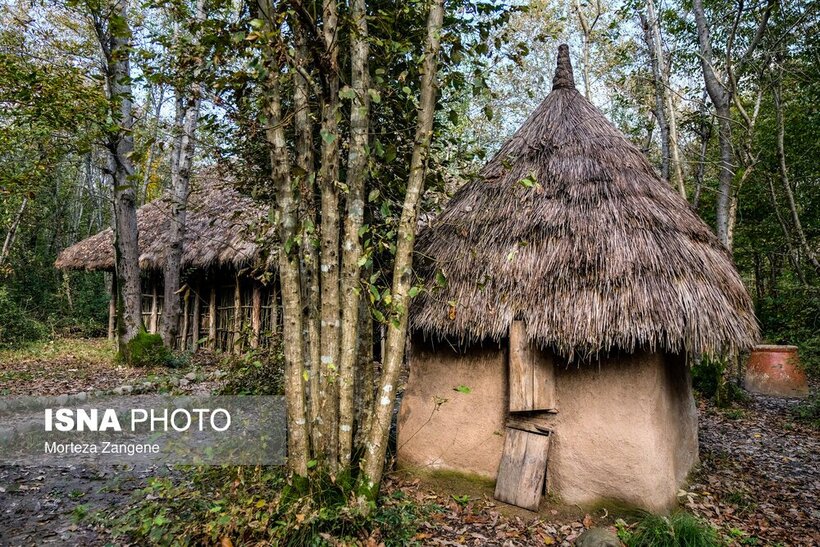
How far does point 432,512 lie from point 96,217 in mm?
19513

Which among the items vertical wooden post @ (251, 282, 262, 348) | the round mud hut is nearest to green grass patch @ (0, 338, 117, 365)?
vertical wooden post @ (251, 282, 262, 348)

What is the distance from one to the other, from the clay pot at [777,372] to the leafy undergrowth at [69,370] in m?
8.86

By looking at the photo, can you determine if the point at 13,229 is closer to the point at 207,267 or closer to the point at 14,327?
the point at 14,327

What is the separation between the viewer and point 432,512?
11.9ft

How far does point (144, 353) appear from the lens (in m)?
8.27

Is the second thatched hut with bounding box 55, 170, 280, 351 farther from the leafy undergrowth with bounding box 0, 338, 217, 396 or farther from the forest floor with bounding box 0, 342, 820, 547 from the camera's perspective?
the forest floor with bounding box 0, 342, 820, 547

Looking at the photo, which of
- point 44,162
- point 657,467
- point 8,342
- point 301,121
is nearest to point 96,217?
point 8,342

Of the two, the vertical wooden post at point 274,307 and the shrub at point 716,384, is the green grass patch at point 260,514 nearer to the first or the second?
the shrub at point 716,384

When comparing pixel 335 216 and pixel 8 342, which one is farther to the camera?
pixel 8 342

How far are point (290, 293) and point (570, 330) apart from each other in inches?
77.2

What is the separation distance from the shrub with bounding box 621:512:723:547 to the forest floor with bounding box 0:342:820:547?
0.91 ft

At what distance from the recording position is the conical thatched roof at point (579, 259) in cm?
351

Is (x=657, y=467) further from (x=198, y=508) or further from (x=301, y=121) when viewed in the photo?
(x=301, y=121)

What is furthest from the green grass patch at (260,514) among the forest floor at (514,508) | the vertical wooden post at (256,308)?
the vertical wooden post at (256,308)
